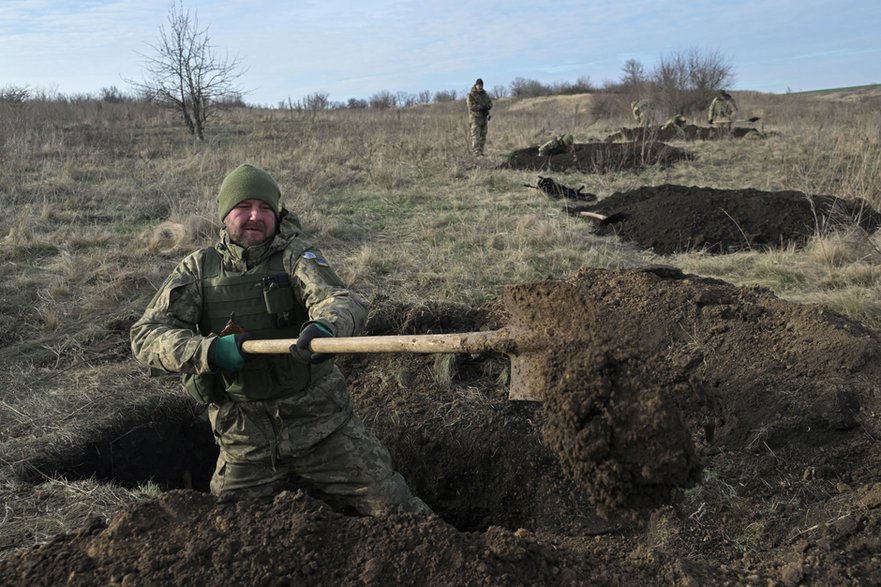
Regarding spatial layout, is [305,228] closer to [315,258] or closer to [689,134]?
[315,258]

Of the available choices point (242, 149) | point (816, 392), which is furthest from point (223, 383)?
point (242, 149)

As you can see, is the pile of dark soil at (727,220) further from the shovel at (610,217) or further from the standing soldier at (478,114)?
the standing soldier at (478,114)

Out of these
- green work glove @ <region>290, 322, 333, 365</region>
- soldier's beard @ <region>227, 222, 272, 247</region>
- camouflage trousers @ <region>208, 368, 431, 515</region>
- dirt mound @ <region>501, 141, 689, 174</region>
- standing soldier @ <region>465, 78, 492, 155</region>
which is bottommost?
camouflage trousers @ <region>208, 368, 431, 515</region>

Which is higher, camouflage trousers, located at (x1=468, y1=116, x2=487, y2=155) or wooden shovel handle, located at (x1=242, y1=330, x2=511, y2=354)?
camouflage trousers, located at (x1=468, y1=116, x2=487, y2=155)

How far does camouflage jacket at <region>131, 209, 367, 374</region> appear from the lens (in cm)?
245

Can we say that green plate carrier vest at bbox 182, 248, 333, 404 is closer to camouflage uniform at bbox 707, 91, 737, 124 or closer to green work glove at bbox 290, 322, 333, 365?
green work glove at bbox 290, 322, 333, 365

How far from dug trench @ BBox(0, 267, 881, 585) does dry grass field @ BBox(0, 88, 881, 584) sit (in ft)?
2.23

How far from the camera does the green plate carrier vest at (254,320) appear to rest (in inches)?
109

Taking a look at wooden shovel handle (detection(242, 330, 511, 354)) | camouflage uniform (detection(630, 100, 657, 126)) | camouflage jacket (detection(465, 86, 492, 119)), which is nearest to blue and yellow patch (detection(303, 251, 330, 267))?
wooden shovel handle (detection(242, 330, 511, 354))

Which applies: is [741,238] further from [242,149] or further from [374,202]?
[242,149]

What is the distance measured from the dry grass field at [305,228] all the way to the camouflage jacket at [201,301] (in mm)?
678

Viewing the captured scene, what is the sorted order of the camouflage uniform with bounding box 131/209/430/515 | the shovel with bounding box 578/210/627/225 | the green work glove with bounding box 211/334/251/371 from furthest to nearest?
the shovel with bounding box 578/210/627/225 → the camouflage uniform with bounding box 131/209/430/515 → the green work glove with bounding box 211/334/251/371

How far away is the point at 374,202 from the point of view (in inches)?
364

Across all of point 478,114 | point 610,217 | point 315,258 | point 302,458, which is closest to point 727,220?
point 610,217
